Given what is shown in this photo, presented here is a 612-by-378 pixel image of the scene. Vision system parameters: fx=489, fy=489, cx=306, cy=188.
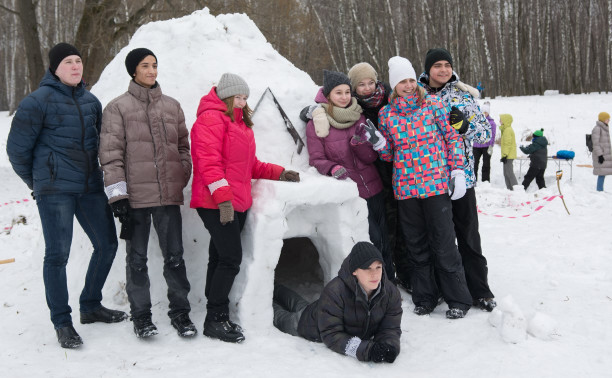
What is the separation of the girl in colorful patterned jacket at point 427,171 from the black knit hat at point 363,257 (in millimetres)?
790

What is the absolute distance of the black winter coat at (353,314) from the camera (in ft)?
9.22

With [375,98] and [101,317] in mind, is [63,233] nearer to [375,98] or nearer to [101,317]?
[101,317]

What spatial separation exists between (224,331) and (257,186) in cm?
97

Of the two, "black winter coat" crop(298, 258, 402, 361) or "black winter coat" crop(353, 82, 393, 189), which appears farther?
"black winter coat" crop(353, 82, 393, 189)

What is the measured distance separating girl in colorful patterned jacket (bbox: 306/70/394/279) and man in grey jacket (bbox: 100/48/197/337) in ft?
3.39

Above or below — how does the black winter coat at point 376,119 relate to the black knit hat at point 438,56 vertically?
below

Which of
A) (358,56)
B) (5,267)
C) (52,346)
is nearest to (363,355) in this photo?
(52,346)

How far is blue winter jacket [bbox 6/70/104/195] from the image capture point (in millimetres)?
2777

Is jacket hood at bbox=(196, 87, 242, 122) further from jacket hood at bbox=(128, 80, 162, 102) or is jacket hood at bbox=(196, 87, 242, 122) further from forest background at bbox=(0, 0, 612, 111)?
forest background at bbox=(0, 0, 612, 111)

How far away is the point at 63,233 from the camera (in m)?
2.88

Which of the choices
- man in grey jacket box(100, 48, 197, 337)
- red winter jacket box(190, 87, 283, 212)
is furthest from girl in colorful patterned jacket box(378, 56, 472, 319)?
man in grey jacket box(100, 48, 197, 337)

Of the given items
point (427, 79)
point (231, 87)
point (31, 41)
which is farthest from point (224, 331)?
point (31, 41)

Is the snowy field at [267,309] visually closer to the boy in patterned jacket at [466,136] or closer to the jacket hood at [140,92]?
the boy in patterned jacket at [466,136]

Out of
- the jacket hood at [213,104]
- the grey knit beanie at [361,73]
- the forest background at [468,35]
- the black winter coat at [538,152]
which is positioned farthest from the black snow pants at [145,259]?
the forest background at [468,35]
